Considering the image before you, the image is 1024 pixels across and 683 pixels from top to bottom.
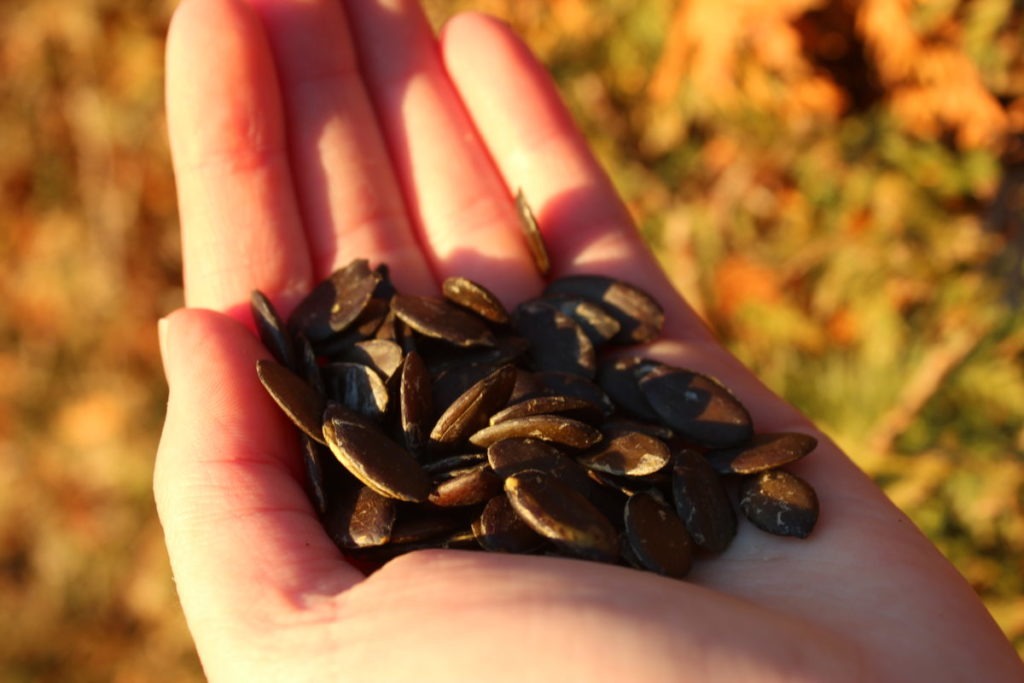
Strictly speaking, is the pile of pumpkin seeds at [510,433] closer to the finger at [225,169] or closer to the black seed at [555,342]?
the black seed at [555,342]

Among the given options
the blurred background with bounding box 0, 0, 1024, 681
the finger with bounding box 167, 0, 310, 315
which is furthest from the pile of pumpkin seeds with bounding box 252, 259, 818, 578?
the blurred background with bounding box 0, 0, 1024, 681

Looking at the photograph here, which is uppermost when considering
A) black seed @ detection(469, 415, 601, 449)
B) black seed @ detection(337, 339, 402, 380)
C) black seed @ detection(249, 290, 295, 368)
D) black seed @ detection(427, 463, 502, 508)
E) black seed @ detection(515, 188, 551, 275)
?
black seed @ detection(515, 188, 551, 275)

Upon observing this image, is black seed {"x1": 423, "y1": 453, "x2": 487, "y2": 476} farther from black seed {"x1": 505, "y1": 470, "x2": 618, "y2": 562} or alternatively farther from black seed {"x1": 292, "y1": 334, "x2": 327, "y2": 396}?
black seed {"x1": 292, "y1": 334, "x2": 327, "y2": 396}

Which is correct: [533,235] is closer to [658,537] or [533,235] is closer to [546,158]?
[546,158]

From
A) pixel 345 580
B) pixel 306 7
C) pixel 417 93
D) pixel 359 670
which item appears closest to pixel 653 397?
pixel 345 580

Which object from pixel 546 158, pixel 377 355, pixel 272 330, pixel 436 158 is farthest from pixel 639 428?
pixel 436 158

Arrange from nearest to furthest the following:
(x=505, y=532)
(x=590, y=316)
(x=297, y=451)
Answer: (x=505, y=532) → (x=297, y=451) → (x=590, y=316)

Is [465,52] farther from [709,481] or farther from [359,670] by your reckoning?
[359,670]
